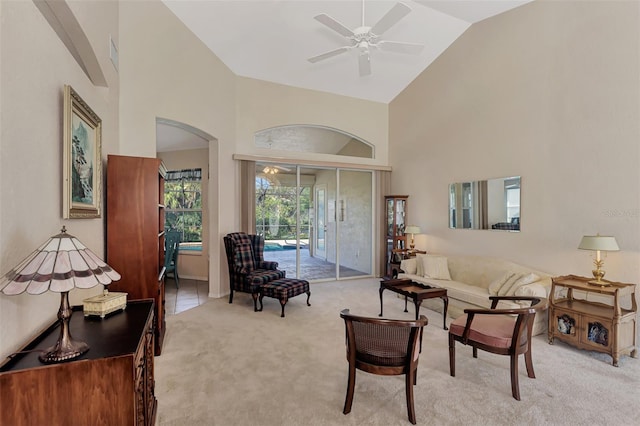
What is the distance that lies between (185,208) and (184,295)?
2104 millimetres

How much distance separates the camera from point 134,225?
3.01 meters

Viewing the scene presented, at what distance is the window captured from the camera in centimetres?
666

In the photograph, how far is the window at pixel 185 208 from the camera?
6660 millimetres

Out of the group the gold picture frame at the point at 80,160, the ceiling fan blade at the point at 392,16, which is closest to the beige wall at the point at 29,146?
the gold picture frame at the point at 80,160

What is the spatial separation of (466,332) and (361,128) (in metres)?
5.05

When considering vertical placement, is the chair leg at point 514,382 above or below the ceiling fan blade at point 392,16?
below

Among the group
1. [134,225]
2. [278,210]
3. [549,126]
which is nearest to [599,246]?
[549,126]

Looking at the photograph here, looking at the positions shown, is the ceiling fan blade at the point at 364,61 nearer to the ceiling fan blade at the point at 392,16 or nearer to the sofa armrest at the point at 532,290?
the ceiling fan blade at the point at 392,16

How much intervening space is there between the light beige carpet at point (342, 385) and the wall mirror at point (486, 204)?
1712 millimetres

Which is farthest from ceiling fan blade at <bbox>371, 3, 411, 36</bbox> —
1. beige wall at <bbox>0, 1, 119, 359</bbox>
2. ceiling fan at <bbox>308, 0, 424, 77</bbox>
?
beige wall at <bbox>0, 1, 119, 359</bbox>

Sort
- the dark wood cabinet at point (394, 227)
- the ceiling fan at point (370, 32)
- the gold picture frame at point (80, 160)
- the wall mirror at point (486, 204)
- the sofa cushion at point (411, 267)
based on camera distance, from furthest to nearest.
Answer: the dark wood cabinet at point (394, 227) → the sofa cushion at point (411, 267) → the wall mirror at point (486, 204) → the ceiling fan at point (370, 32) → the gold picture frame at point (80, 160)

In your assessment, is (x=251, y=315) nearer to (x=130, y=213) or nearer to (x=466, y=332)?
(x=130, y=213)

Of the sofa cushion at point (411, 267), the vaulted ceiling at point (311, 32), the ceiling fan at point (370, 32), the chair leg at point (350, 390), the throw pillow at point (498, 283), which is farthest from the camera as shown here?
the sofa cushion at point (411, 267)

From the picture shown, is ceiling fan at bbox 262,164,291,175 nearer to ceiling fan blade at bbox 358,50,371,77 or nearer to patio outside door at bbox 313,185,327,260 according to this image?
→ patio outside door at bbox 313,185,327,260
